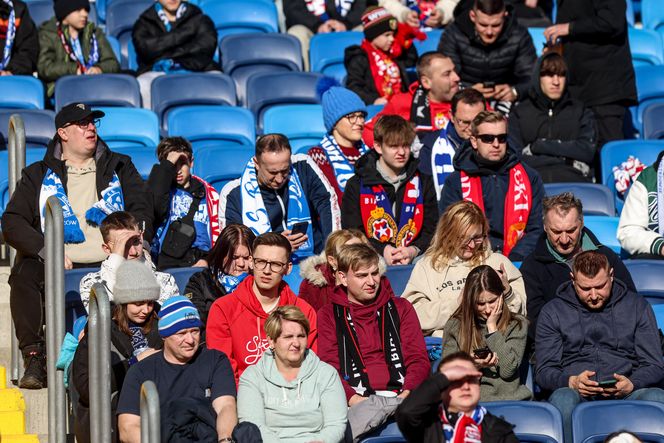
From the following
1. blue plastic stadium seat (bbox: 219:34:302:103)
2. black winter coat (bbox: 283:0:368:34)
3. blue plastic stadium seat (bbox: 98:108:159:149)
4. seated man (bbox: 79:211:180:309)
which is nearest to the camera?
seated man (bbox: 79:211:180:309)

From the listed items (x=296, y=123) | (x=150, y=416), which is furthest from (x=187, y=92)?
(x=150, y=416)

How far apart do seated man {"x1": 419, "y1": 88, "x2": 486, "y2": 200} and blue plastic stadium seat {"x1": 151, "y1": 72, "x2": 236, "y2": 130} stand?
6.79 feet

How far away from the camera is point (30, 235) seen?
755cm

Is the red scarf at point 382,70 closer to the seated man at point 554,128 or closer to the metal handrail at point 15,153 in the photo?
the seated man at point 554,128

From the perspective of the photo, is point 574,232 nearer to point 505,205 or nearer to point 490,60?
point 505,205

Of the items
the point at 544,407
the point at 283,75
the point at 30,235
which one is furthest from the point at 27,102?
the point at 544,407

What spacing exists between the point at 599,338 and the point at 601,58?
144 inches

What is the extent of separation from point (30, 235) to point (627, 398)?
124 inches

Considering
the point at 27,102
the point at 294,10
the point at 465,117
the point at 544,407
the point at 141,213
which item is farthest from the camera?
the point at 294,10

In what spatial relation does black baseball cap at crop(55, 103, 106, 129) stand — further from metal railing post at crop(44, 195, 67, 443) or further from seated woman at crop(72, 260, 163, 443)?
seated woman at crop(72, 260, 163, 443)

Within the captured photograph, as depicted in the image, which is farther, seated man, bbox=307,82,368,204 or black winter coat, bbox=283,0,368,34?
black winter coat, bbox=283,0,368,34

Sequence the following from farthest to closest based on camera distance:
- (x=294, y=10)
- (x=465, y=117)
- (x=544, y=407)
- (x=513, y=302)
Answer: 1. (x=294, y=10)
2. (x=465, y=117)
3. (x=513, y=302)
4. (x=544, y=407)

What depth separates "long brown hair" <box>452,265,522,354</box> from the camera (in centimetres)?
672

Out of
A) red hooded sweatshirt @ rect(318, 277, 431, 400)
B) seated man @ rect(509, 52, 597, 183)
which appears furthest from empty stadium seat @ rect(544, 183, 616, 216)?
red hooded sweatshirt @ rect(318, 277, 431, 400)
